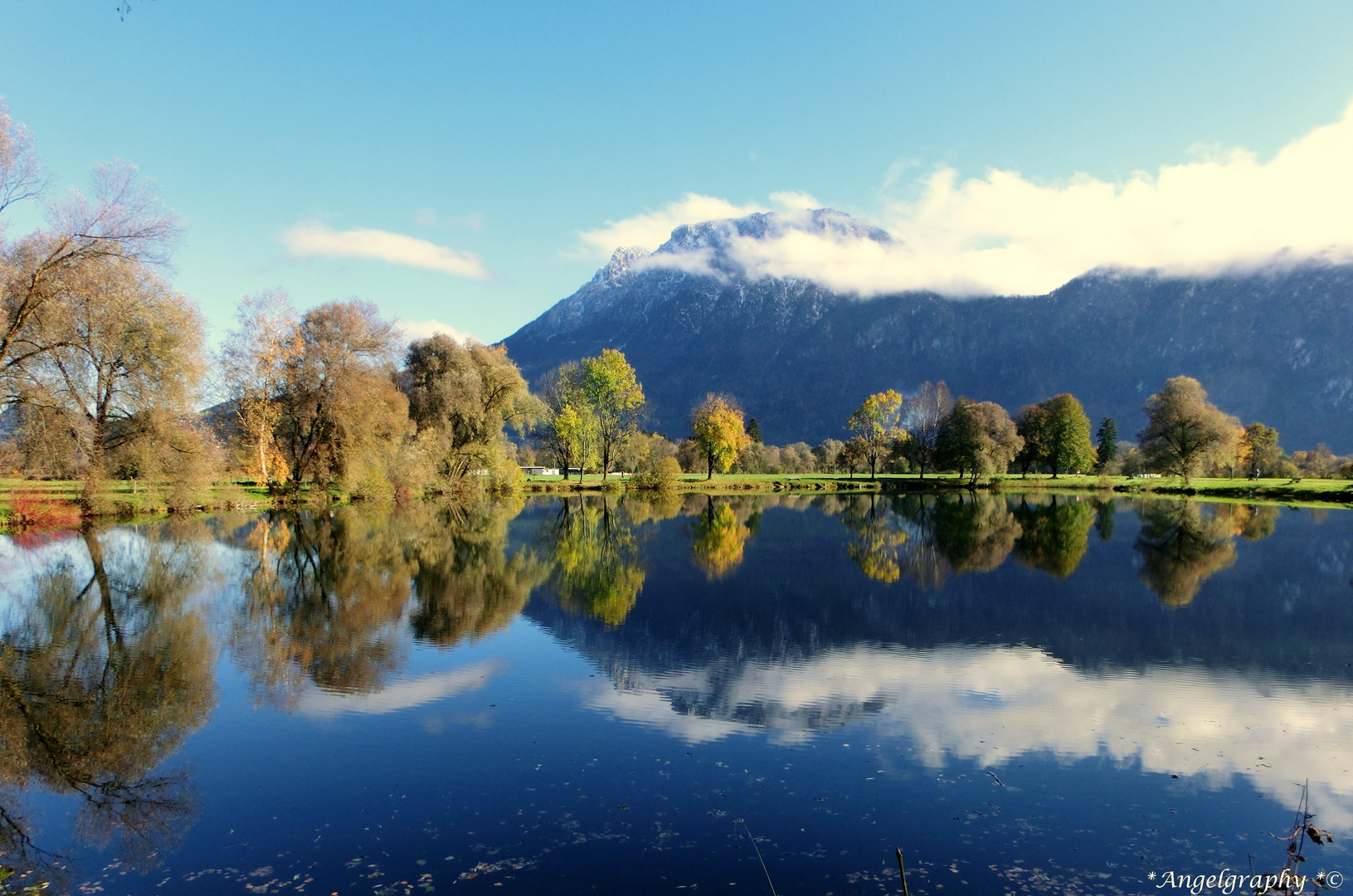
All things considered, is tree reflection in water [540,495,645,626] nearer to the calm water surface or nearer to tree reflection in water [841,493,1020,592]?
the calm water surface

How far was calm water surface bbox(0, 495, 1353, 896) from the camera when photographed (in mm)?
6559

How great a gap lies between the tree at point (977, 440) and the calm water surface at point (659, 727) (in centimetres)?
5025

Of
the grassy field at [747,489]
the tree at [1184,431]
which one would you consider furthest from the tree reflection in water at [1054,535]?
the tree at [1184,431]

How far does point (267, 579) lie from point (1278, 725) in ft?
74.3

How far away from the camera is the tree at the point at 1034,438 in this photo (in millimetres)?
82938

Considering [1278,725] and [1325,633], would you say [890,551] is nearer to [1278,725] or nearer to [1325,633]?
[1325,633]

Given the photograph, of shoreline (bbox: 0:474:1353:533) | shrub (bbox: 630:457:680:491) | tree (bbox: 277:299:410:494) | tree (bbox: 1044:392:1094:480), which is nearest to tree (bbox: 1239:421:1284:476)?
shoreline (bbox: 0:474:1353:533)

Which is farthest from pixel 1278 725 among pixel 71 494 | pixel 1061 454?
pixel 1061 454

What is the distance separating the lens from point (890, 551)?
2734 cm

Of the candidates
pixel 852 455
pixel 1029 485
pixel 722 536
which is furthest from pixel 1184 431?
pixel 722 536

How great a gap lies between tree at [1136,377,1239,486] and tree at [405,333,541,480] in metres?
56.8

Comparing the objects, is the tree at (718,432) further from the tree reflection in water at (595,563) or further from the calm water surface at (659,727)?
the calm water surface at (659,727)

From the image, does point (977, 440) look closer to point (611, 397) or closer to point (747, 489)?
point (747, 489)

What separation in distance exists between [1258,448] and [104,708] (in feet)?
352
